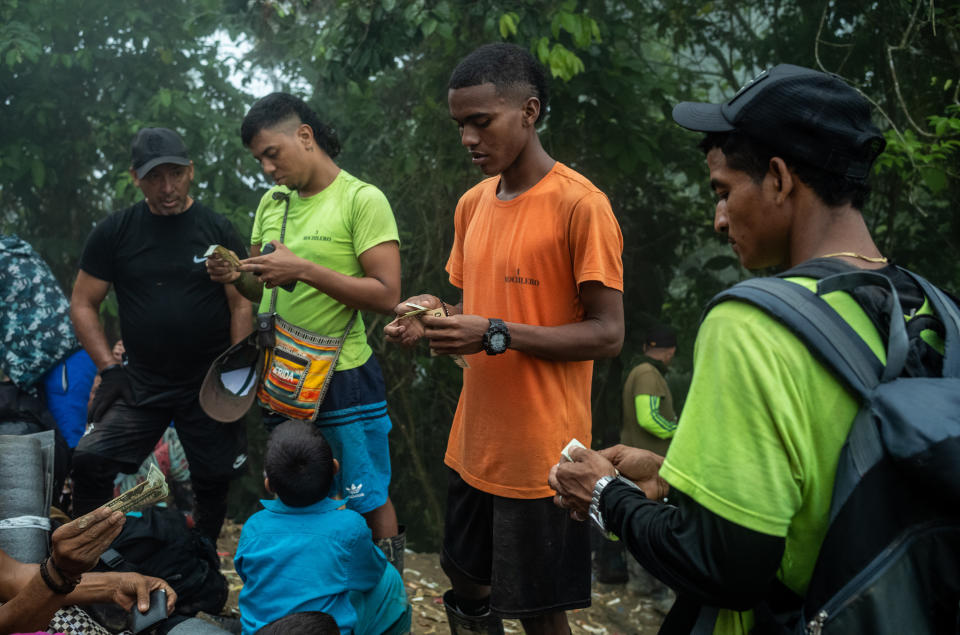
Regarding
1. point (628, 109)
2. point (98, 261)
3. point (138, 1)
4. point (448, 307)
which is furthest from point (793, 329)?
point (138, 1)

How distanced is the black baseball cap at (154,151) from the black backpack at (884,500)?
3.66m

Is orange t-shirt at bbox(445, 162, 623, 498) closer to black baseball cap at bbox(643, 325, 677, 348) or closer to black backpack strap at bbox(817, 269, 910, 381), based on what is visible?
black backpack strap at bbox(817, 269, 910, 381)

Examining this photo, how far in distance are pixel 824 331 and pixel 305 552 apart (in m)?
2.18

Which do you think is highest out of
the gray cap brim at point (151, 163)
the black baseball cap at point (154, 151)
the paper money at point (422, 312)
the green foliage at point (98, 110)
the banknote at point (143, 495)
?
the green foliage at point (98, 110)

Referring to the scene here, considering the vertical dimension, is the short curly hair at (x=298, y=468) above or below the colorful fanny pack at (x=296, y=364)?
below

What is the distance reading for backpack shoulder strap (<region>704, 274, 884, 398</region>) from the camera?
1.31 metres

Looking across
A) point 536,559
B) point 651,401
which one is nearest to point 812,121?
point 536,559

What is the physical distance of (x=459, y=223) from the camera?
3299 millimetres

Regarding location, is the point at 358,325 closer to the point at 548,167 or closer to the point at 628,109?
the point at 548,167

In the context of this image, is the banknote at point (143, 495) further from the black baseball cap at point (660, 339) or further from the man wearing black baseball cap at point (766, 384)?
the black baseball cap at point (660, 339)

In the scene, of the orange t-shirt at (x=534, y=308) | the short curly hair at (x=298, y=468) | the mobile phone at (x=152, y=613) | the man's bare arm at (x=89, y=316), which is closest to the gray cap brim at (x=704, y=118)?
the orange t-shirt at (x=534, y=308)

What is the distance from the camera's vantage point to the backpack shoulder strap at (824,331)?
1.31m

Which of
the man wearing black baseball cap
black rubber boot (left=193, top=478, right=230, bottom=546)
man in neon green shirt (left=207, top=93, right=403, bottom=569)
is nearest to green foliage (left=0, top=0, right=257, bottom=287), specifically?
black rubber boot (left=193, top=478, right=230, bottom=546)

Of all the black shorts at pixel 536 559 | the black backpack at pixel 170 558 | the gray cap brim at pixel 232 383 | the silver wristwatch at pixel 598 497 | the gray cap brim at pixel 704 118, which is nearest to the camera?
the gray cap brim at pixel 704 118
